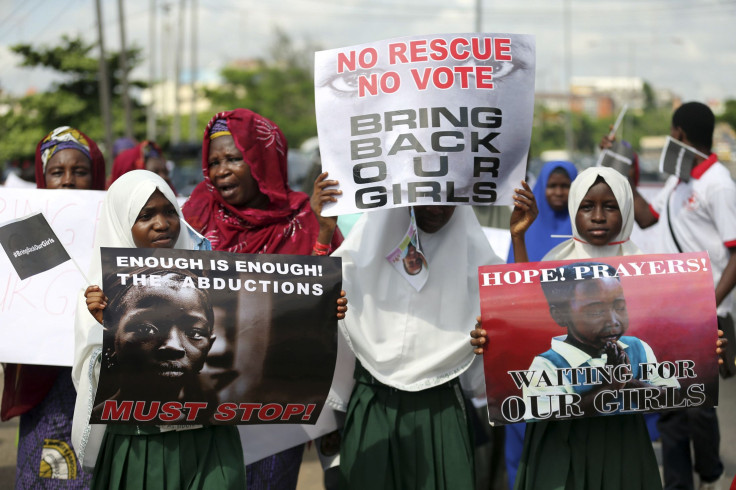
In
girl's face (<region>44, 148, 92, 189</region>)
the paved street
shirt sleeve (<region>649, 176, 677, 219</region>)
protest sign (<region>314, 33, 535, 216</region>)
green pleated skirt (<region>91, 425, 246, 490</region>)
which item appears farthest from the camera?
the paved street

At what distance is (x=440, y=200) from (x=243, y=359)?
0.98 m

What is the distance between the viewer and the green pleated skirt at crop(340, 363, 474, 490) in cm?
360

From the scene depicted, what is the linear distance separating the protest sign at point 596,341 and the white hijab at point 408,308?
16.1 inches

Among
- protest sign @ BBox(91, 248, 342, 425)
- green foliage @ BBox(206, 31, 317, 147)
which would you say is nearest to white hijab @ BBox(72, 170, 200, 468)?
protest sign @ BBox(91, 248, 342, 425)

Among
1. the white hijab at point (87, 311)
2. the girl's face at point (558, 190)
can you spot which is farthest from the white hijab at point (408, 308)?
the girl's face at point (558, 190)

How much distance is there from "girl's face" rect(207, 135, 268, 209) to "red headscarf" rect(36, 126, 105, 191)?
33.9 inches

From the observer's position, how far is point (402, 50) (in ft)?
11.6

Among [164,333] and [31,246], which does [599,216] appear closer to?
[164,333]

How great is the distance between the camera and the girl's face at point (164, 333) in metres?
3.04

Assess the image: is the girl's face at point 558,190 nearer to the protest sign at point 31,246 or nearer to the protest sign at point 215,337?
the protest sign at point 215,337

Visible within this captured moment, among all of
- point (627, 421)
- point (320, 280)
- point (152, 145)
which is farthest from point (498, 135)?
point (152, 145)

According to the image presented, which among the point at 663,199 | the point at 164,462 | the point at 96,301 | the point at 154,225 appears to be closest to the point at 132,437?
the point at 164,462

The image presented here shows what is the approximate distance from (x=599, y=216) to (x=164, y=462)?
186 centimetres

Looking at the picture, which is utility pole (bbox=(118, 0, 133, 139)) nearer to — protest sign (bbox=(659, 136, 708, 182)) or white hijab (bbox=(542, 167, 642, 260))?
protest sign (bbox=(659, 136, 708, 182))
